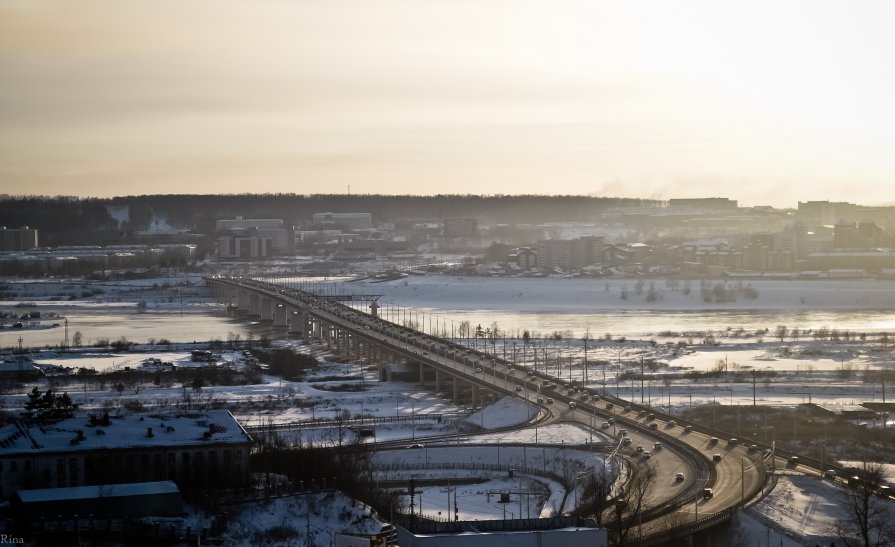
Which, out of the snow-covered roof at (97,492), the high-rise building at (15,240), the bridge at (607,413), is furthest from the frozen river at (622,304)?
the high-rise building at (15,240)

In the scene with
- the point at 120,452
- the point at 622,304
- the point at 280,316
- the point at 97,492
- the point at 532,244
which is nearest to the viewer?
the point at 97,492

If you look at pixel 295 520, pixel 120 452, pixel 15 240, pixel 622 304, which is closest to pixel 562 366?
pixel 120 452

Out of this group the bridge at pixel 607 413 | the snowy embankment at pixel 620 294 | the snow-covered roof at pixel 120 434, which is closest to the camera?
the snow-covered roof at pixel 120 434

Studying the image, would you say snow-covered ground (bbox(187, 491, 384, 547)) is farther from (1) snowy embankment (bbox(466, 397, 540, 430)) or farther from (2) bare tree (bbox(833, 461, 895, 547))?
(1) snowy embankment (bbox(466, 397, 540, 430))

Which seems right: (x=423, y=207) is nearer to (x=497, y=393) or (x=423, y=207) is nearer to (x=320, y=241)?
(x=320, y=241)

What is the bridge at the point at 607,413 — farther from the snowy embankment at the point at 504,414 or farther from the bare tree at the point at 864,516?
the bare tree at the point at 864,516

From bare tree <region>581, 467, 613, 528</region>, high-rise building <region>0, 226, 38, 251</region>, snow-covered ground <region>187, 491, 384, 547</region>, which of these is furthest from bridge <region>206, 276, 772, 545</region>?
high-rise building <region>0, 226, 38, 251</region>

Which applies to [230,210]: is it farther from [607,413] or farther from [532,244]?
[607,413]
